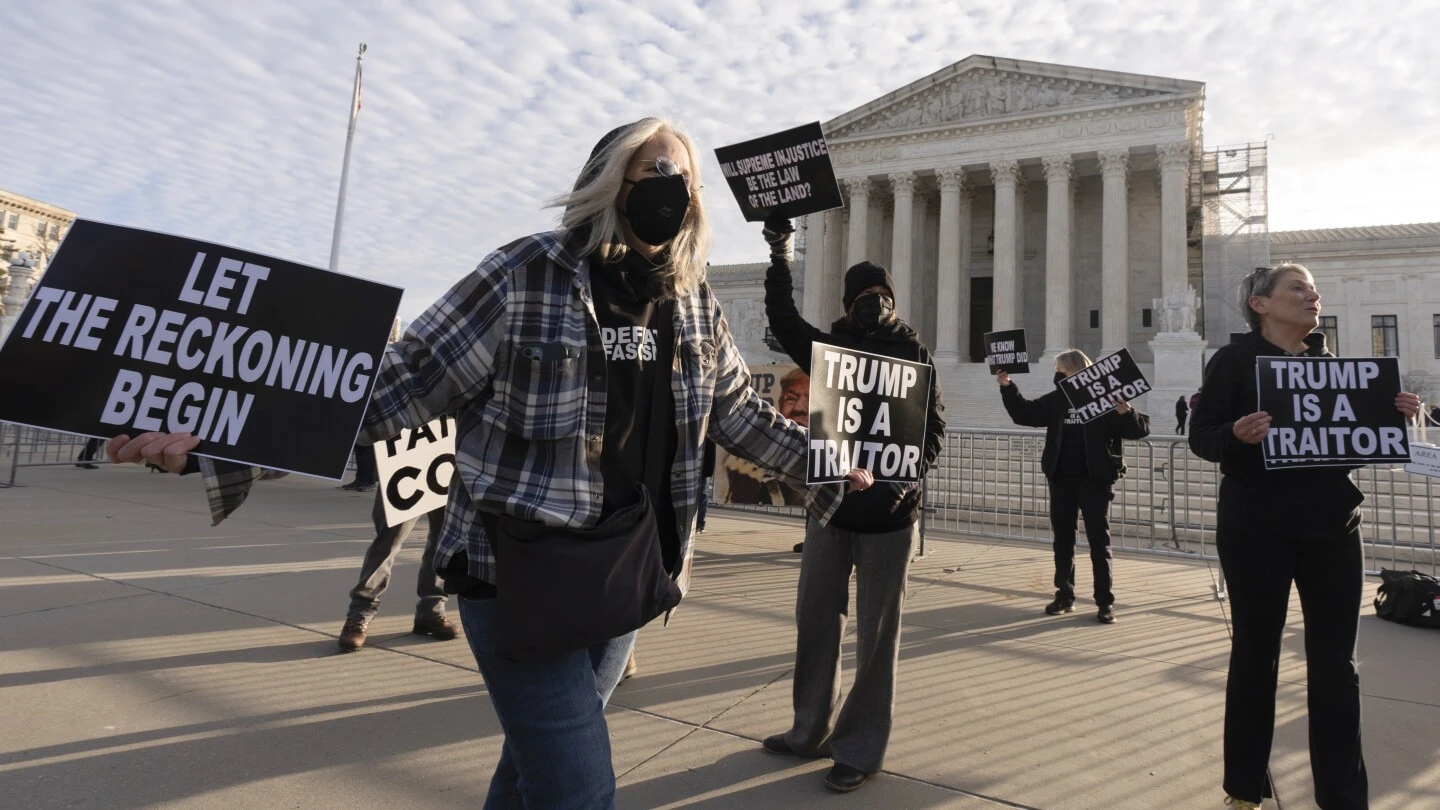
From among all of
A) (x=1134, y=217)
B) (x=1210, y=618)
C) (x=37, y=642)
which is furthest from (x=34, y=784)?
(x=1134, y=217)

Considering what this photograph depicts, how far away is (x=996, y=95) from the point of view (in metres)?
36.8

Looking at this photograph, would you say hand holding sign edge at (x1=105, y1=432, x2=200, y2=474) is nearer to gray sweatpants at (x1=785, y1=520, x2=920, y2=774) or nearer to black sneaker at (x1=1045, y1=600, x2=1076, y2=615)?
gray sweatpants at (x1=785, y1=520, x2=920, y2=774)

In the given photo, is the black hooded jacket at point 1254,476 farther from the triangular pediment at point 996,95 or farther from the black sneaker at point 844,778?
the triangular pediment at point 996,95

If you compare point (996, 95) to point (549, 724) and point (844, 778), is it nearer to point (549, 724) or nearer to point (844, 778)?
point (844, 778)

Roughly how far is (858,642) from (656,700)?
47.2 inches

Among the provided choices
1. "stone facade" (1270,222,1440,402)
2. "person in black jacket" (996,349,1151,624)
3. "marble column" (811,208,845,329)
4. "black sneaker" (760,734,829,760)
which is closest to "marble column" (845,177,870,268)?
"marble column" (811,208,845,329)

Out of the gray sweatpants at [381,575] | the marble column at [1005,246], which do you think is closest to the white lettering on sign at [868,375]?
the gray sweatpants at [381,575]

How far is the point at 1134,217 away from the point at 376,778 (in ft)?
136

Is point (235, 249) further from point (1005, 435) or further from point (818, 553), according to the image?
point (1005, 435)

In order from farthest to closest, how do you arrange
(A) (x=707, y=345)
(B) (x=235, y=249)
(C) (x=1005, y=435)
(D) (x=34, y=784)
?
1. (C) (x=1005, y=435)
2. (D) (x=34, y=784)
3. (A) (x=707, y=345)
4. (B) (x=235, y=249)

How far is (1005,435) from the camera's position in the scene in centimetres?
1085

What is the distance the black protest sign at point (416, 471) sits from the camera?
4.05 metres

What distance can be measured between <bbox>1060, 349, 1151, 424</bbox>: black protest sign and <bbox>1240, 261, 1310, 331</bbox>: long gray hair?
9.35 ft

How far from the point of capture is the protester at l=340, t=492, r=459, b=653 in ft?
15.0
